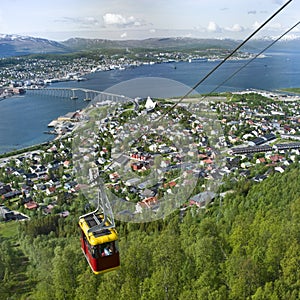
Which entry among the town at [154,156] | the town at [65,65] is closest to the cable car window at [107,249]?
the town at [154,156]

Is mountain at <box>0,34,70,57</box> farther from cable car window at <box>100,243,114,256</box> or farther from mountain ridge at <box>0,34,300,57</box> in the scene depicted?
cable car window at <box>100,243,114,256</box>

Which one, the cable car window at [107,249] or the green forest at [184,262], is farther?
the green forest at [184,262]

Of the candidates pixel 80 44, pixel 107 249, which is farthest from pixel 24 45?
pixel 107 249

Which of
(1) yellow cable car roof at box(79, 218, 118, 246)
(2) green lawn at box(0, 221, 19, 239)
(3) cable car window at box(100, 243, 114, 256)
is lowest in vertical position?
(2) green lawn at box(0, 221, 19, 239)

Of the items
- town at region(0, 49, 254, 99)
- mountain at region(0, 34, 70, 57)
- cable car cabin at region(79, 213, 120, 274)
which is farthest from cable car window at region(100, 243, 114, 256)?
mountain at region(0, 34, 70, 57)

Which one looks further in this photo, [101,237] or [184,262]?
[184,262]

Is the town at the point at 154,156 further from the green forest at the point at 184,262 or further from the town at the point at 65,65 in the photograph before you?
the town at the point at 65,65

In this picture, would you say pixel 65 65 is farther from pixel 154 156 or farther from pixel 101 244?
pixel 101 244
